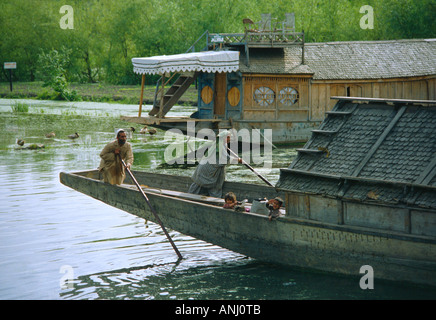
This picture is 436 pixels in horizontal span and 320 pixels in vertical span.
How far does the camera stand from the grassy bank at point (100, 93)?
1608 inches

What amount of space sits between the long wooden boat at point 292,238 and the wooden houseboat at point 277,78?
8.61m

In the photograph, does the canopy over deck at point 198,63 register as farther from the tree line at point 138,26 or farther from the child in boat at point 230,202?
the tree line at point 138,26

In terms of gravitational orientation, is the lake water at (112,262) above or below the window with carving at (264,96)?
below

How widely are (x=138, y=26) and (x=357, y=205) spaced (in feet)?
152

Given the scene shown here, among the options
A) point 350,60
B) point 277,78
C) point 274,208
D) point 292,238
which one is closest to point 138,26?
point 350,60

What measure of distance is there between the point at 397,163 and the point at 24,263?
6.34 metres

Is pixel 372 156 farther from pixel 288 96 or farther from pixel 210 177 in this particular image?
pixel 288 96

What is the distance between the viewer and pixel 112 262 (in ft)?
35.8

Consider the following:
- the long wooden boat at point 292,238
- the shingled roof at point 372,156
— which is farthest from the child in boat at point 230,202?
the shingled roof at point 372,156

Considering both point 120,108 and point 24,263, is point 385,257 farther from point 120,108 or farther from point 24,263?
point 120,108

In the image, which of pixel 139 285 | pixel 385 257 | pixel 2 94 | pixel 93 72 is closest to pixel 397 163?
pixel 385 257

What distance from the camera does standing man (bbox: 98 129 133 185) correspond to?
12.6 m

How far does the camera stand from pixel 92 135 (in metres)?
26.4

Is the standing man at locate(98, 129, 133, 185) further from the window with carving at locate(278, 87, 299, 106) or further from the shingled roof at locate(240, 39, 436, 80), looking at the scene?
the window with carving at locate(278, 87, 299, 106)
